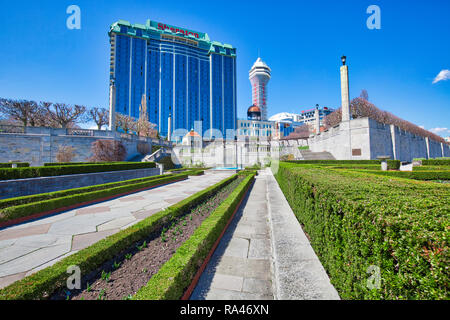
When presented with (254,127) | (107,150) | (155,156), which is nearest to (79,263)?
(107,150)

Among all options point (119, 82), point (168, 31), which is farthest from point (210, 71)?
point (119, 82)

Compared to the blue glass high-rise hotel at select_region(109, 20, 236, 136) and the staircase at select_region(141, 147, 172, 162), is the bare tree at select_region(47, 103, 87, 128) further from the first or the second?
the blue glass high-rise hotel at select_region(109, 20, 236, 136)

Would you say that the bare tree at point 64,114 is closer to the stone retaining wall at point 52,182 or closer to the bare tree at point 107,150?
the bare tree at point 107,150

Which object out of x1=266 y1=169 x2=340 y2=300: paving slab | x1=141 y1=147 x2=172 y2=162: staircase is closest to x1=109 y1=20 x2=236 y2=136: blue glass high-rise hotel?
x1=141 y1=147 x2=172 y2=162: staircase

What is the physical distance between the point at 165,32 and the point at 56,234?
342 ft

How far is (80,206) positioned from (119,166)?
26.5 feet

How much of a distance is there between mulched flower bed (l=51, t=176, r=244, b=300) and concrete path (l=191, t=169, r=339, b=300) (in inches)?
33.1

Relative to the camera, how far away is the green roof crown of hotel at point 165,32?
249 feet

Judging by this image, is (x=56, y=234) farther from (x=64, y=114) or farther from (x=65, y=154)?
(x=64, y=114)

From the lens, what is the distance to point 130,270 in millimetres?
2998

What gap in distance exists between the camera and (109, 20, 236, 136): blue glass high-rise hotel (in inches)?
2899

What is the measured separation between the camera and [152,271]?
9.70 feet

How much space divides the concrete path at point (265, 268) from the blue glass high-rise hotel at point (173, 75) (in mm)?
78692
